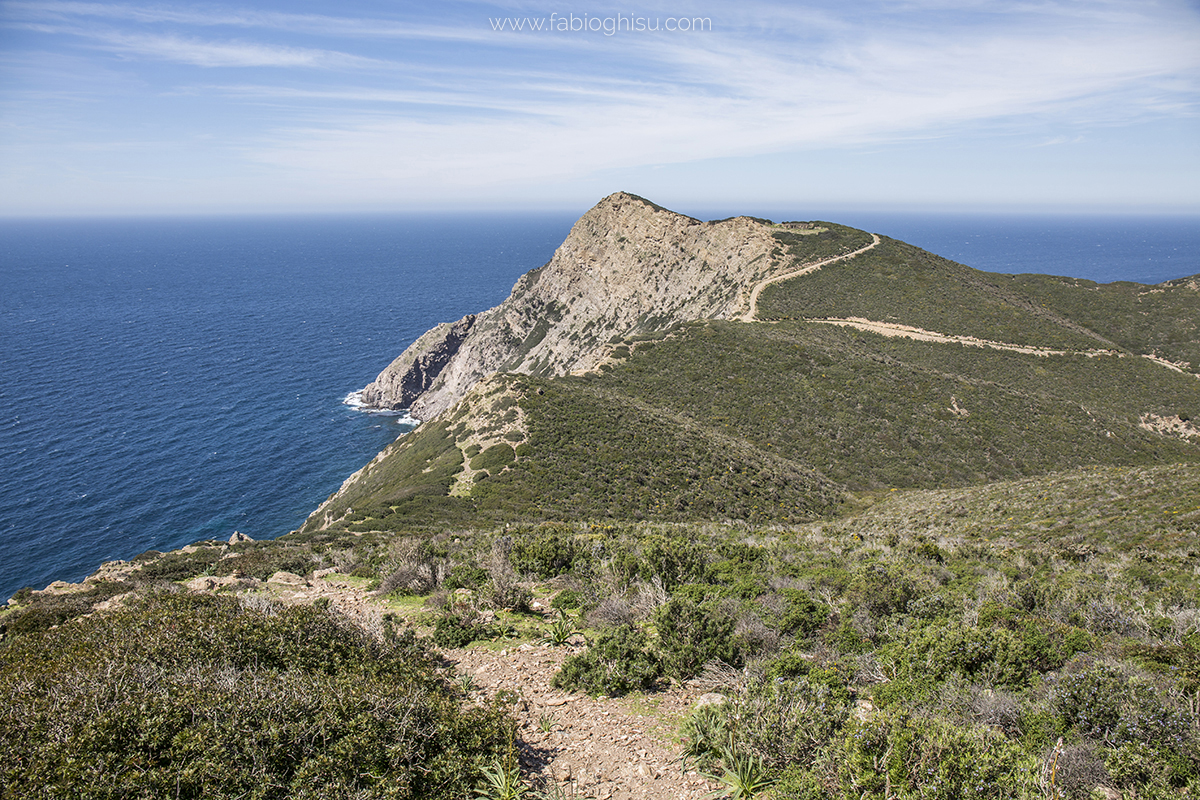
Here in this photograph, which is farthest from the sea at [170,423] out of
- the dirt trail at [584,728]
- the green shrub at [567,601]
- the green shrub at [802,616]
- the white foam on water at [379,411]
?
the green shrub at [802,616]

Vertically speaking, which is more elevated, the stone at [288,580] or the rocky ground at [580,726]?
the rocky ground at [580,726]

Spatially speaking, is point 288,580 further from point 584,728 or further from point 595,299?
point 595,299

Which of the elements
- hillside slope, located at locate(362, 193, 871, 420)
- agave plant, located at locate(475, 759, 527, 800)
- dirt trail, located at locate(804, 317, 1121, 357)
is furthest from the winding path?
agave plant, located at locate(475, 759, 527, 800)

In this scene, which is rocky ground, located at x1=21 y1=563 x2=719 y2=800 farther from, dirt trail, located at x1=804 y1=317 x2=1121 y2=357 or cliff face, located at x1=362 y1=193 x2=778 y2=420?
cliff face, located at x1=362 y1=193 x2=778 y2=420

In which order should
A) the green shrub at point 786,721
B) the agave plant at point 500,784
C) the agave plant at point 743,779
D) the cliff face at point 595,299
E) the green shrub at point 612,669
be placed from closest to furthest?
1. the agave plant at point 500,784
2. the agave plant at point 743,779
3. the green shrub at point 786,721
4. the green shrub at point 612,669
5. the cliff face at point 595,299

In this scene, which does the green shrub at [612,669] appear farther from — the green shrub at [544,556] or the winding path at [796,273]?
the winding path at [796,273]

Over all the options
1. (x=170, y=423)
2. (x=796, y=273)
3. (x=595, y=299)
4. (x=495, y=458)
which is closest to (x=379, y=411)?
(x=170, y=423)
